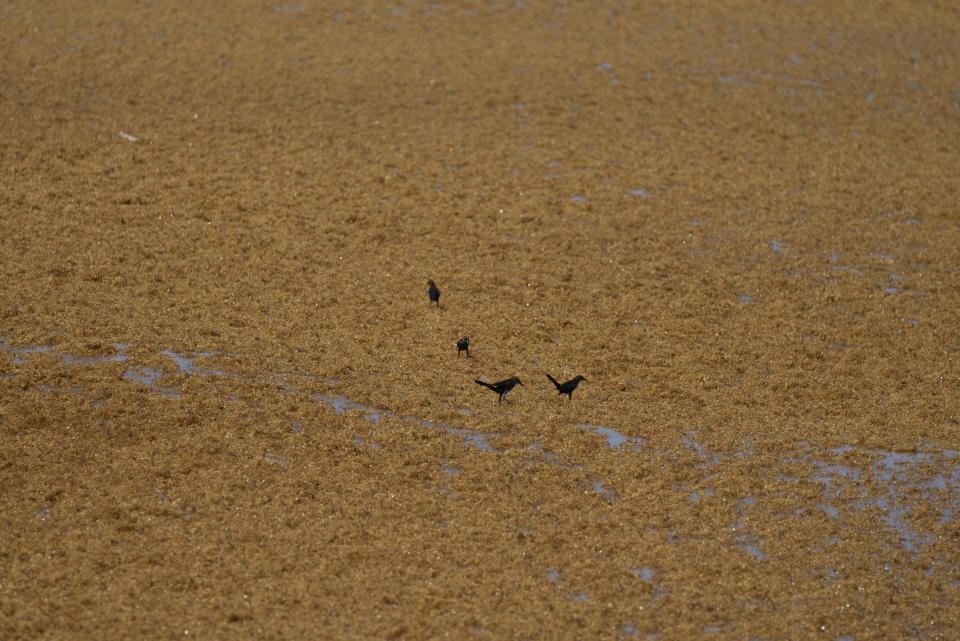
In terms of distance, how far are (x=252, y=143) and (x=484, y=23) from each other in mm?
7470

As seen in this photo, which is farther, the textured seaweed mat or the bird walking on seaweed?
the bird walking on seaweed

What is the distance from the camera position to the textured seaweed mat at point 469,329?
28.1 feet

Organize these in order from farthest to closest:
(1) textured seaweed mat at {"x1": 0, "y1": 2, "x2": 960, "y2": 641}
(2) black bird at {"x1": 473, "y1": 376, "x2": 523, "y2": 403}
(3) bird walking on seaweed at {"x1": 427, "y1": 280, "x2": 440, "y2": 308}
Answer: (3) bird walking on seaweed at {"x1": 427, "y1": 280, "x2": 440, "y2": 308}, (2) black bird at {"x1": 473, "y1": 376, "x2": 523, "y2": 403}, (1) textured seaweed mat at {"x1": 0, "y1": 2, "x2": 960, "y2": 641}

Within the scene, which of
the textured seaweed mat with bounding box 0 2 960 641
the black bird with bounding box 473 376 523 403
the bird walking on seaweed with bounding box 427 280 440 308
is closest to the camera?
the textured seaweed mat with bounding box 0 2 960 641

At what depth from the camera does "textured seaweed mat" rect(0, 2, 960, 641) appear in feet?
28.1

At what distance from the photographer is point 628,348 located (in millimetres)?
12211

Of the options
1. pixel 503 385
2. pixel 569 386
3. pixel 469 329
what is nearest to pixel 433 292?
pixel 469 329

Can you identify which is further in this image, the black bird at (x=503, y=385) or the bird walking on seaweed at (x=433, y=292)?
the bird walking on seaweed at (x=433, y=292)

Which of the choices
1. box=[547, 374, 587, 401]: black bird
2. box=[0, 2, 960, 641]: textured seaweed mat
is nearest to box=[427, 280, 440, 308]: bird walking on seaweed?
box=[0, 2, 960, 641]: textured seaweed mat

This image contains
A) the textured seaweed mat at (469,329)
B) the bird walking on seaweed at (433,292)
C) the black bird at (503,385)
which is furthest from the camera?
the bird walking on seaweed at (433,292)

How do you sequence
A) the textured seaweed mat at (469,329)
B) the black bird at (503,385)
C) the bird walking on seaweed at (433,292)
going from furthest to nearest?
1. the bird walking on seaweed at (433,292)
2. the black bird at (503,385)
3. the textured seaweed mat at (469,329)

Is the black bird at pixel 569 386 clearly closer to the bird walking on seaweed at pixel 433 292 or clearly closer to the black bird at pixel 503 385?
the black bird at pixel 503 385

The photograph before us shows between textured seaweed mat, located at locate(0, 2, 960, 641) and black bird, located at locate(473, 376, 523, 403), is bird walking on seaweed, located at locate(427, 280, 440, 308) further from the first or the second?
black bird, located at locate(473, 376, 523, 403)

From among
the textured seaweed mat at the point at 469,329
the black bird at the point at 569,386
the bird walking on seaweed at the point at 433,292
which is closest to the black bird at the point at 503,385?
the textured seaweed mat at the point at 469,329
